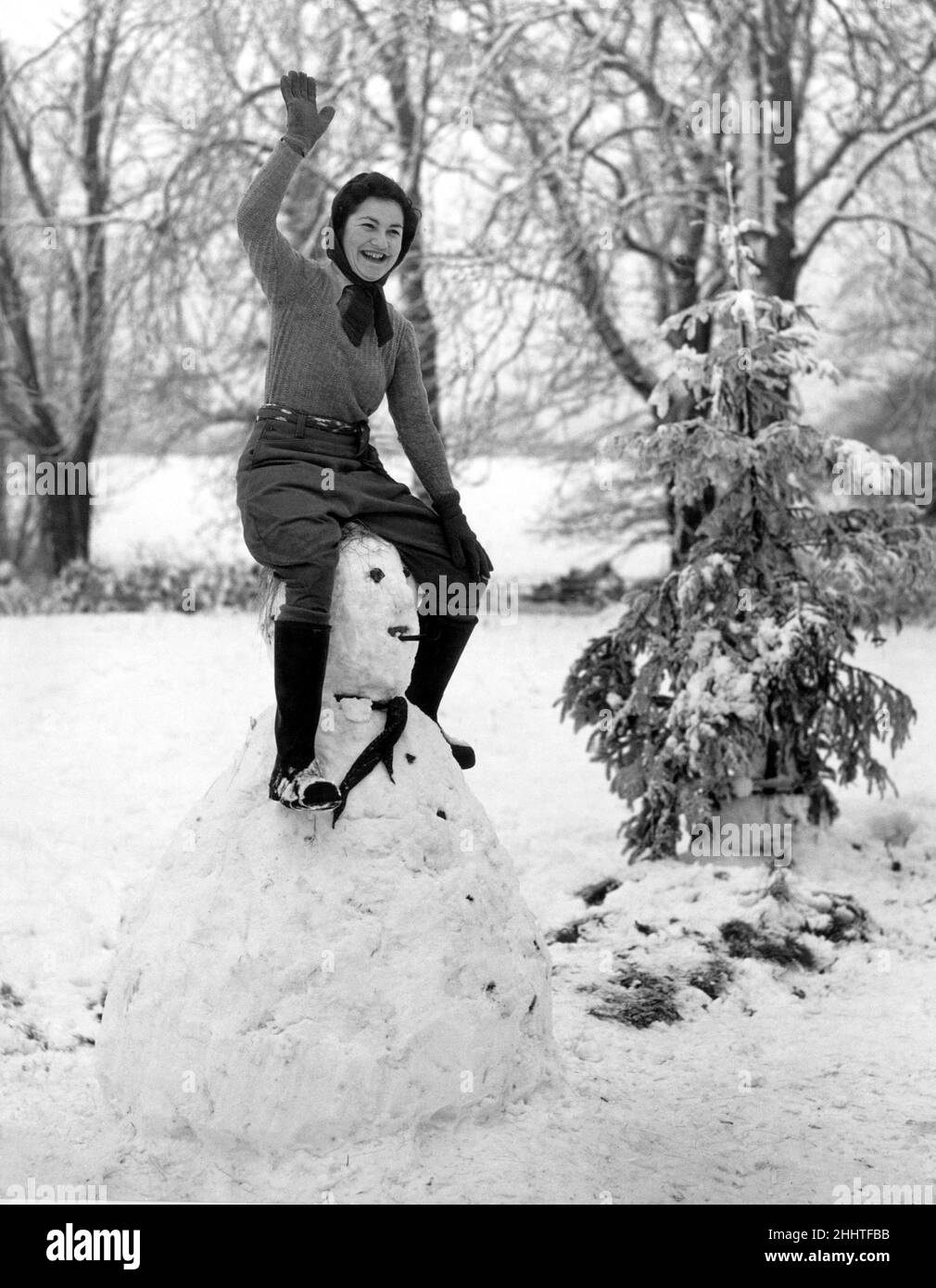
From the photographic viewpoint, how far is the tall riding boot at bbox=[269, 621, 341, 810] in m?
3.09

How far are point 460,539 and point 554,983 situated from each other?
1.76m

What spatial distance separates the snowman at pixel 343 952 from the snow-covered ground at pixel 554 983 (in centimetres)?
12

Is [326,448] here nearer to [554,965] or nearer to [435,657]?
[435,657]

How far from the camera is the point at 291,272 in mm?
3307

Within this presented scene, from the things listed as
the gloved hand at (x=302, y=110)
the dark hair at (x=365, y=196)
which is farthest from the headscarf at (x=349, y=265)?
the gloved hand at (x=302, y=110)

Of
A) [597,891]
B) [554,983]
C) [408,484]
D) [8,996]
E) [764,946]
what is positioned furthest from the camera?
[408,484]

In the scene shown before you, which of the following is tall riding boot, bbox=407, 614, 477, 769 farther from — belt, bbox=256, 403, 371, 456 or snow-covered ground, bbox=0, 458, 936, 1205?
snow-covered ground, bbox=0, 458, 936, 1205

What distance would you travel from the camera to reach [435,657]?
3553mm

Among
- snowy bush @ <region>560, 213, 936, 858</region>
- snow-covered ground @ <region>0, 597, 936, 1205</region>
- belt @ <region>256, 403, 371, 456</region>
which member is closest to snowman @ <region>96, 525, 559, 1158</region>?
snow-covered ground @ <region>0, 597, 936, 1205</region>

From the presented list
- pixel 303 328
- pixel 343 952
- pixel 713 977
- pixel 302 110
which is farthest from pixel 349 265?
pixel 713 977

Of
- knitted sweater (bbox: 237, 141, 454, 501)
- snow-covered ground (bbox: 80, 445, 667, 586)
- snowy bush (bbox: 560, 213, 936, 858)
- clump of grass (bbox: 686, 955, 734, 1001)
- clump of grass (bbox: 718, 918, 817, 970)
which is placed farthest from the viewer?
snow-covered ground (bbox: 80, 445, 667, 586)

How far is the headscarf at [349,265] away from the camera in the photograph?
3363 mm

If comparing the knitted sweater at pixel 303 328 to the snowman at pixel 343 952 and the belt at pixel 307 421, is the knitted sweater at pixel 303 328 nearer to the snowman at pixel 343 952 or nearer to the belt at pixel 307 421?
the belt at pixel 307 421

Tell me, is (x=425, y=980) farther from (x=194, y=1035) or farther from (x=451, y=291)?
(x=451, y=291)
